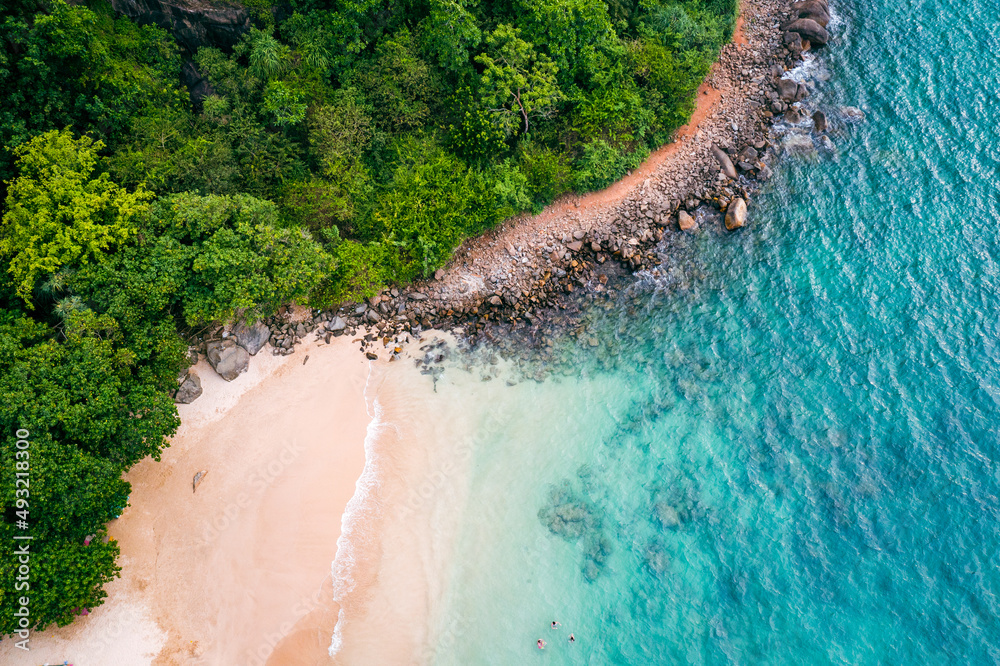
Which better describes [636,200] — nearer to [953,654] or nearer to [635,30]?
[635,30]

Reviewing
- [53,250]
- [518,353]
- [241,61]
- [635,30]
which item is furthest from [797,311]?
[53,250]

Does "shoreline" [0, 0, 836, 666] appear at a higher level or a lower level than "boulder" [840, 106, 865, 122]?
lower

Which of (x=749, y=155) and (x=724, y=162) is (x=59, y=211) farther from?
(x=749, y=155)

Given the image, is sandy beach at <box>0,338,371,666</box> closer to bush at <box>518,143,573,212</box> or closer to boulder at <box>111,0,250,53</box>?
bush at <box>518,143,573,212</box>

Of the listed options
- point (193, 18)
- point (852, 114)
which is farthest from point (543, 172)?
point (852, 114)

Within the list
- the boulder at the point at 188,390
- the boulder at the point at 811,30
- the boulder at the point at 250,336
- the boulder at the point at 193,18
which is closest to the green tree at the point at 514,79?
the boulder at the point at 193,18

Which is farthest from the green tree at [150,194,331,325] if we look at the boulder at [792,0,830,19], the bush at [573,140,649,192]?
the boulder at [792,0,830,19]
